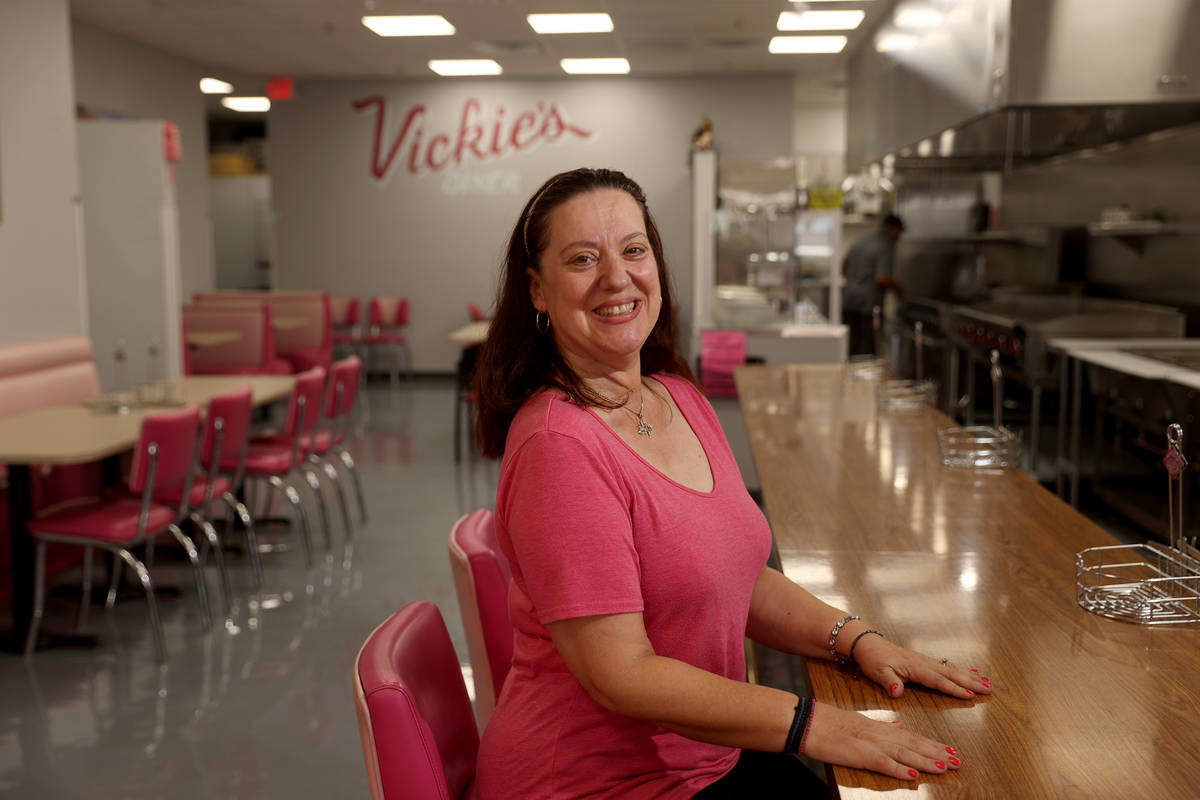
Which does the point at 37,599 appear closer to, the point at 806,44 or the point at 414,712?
the point at 414,712

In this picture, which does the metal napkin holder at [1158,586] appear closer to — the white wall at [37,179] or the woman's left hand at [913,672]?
the woman's left hand at [913,672]

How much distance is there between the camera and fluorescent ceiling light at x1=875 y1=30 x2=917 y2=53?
7.11 m

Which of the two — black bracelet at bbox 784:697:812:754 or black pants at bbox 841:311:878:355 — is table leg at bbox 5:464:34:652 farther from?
black pants at bbox 841:311:878:355

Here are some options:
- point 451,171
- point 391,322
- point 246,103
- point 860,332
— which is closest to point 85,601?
point 860,332

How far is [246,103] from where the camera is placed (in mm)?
13508

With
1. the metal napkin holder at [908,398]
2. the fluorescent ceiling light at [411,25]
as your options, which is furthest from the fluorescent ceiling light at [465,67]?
the metal napkin holder at [908,398]

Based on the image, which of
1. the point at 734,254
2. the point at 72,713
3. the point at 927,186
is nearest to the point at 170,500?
the point at 72,713

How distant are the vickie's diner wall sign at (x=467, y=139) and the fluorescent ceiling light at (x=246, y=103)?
1683 millimetres

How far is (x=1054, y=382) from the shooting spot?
555 cm

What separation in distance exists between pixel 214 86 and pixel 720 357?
8584 millimetres

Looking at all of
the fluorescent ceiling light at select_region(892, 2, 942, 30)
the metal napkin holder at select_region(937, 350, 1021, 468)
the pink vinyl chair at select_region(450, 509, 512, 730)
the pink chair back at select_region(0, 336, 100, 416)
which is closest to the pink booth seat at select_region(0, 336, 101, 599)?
the pink chair back at select_region(0, 336, 100, 416)

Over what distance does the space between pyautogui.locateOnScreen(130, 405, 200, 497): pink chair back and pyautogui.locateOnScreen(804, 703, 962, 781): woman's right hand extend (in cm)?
317

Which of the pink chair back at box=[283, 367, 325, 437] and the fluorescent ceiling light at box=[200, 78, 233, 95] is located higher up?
the fluorescent ceiling light at box=[200, 78, 233, 95]

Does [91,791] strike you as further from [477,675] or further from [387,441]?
[387,441]
